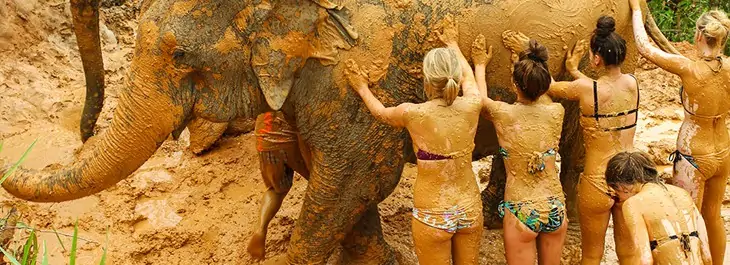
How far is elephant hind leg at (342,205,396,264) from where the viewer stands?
6336 mm

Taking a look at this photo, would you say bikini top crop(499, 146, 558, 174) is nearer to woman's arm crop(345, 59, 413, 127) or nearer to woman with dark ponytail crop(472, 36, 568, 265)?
woman with dark ponytail crop(472, 36, 568, 265)

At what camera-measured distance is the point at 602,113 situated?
218 inches

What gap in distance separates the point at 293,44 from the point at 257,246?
6.22 feet

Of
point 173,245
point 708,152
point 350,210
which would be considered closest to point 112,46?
point 173,245

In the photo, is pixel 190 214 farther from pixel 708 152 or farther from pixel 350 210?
pixel 708 152

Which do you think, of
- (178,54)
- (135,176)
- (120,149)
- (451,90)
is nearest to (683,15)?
(135,176)

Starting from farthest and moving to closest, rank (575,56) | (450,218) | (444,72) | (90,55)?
(90,55)
(575,56)
(450,218)
(444,72)

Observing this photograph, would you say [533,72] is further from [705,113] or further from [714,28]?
[705,113]

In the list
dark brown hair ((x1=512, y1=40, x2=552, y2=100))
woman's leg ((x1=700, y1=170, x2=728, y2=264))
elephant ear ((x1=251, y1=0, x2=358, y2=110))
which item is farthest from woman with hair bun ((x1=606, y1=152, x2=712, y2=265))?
elephant ear ((x1=251, y1=0, x2=358, y2=110))

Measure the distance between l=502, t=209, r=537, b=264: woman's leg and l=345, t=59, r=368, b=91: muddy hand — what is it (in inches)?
42.6

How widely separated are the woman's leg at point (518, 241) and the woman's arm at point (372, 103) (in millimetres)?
878

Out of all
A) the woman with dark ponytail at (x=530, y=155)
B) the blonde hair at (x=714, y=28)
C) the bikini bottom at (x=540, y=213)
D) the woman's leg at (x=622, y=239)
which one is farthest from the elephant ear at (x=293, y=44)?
the blonde hair at (x=714, y=28)

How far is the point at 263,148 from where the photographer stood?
250 inches

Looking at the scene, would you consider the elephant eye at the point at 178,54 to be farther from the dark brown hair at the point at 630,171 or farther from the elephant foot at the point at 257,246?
the dark brown hair at the point at 630,171
